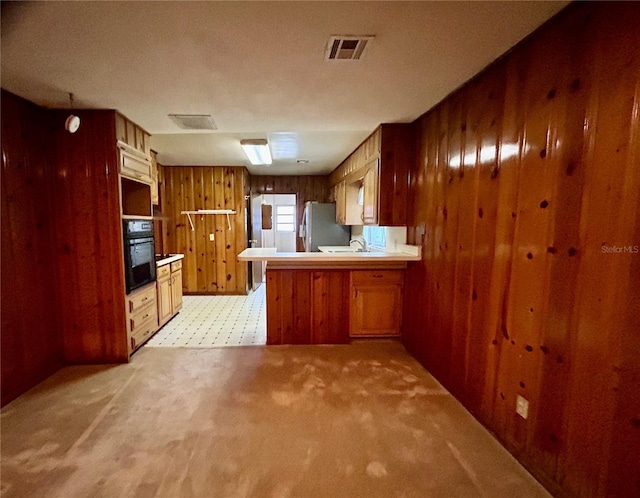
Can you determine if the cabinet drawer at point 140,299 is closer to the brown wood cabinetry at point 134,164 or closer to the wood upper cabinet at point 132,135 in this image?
the brown wood cabinetry at point 134,164

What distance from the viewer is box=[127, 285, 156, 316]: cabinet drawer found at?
296 cm

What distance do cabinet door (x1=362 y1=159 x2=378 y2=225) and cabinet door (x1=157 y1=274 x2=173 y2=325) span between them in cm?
269

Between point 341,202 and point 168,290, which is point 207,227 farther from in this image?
point 341,202

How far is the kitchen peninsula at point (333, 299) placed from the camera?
10.8 ft

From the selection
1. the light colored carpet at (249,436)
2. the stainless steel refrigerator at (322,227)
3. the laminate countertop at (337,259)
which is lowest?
the light colored carpet at (249,436)

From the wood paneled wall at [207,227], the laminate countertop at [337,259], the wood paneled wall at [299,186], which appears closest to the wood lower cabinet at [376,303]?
the laminate countertop at [337,259]

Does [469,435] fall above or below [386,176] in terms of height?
below

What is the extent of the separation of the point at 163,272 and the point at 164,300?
0.36 metres

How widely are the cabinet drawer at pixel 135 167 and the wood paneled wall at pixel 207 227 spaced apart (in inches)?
88.9

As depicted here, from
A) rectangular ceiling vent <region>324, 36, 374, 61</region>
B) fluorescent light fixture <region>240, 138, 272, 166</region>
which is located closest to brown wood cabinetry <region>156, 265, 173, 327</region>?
fluorescent light fixture <region>240, 138, 272, 166</region>

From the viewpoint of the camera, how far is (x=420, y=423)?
2.04 m

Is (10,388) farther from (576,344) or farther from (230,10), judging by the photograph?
(576,344)

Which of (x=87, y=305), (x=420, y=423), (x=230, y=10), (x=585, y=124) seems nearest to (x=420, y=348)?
(x=420, y=423)

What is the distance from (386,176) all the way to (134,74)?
232 centimetres
